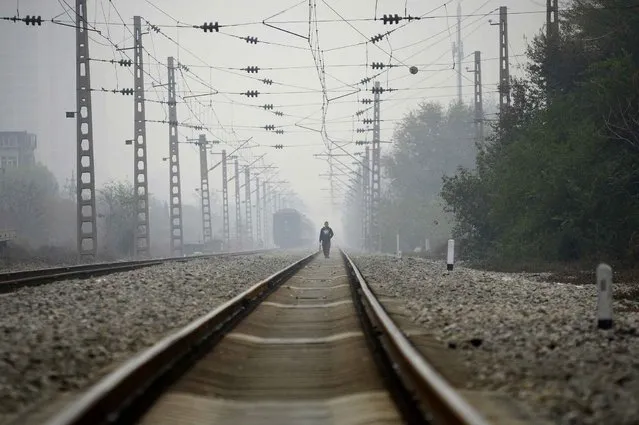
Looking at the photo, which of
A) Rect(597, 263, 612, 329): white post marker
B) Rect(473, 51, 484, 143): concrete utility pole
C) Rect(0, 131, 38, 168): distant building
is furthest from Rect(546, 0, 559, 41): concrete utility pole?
Rect(0, 131, 38, 168): distant building

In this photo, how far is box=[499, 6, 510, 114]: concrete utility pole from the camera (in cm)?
3681

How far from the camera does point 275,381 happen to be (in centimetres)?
722

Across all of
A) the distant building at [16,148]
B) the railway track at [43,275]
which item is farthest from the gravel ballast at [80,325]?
the distant building at [16,148]

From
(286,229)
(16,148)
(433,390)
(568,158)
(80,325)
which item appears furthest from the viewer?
(16,148)

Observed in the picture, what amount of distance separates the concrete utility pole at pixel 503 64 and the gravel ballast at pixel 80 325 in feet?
67.0

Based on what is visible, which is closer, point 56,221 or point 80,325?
point 80,325

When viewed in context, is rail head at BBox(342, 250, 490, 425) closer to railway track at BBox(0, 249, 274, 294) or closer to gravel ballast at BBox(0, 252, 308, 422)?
gravel ballast at BBox(0, 252, 308, 422)

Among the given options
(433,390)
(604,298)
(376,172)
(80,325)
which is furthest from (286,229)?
(433,390)

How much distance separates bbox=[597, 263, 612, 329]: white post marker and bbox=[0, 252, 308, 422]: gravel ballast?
4.90 meters

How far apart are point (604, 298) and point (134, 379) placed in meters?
5.71

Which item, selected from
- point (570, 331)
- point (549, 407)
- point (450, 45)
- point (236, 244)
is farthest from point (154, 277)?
point (450, 45)

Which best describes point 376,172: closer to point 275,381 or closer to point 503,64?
point 503,64

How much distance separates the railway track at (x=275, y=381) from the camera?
204 inches

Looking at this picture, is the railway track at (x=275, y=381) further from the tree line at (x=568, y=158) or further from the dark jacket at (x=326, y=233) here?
the dark jacket at (x=326, y=233)
